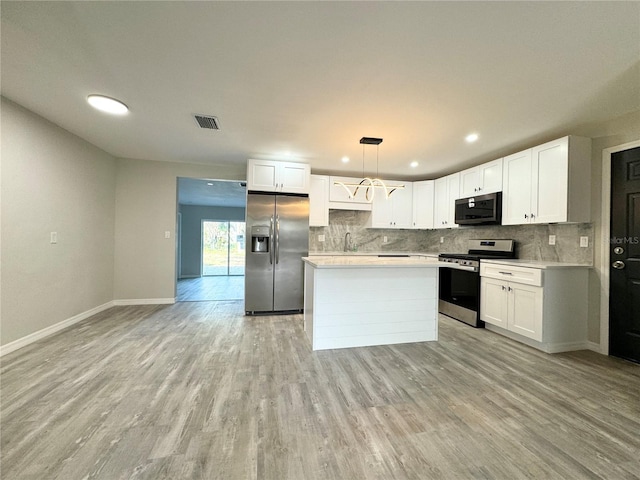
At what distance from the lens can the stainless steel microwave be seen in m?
3.69

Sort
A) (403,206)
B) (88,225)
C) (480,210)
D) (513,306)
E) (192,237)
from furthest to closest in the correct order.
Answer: (192,237) → (403,206) → (480,210) → (88,225) → (513,306)

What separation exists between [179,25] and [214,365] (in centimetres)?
259

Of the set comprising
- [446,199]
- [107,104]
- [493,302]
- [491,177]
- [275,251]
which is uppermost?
[107,104]

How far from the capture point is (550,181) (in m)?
3.03

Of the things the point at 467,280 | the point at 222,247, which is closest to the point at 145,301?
the point at 222,247

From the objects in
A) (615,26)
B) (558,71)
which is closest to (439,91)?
(558,71)

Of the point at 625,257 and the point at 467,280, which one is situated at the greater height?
the point at 625,257

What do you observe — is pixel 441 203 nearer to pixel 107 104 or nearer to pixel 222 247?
pixel 107 104

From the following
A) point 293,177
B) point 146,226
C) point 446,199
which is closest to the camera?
point 293,177

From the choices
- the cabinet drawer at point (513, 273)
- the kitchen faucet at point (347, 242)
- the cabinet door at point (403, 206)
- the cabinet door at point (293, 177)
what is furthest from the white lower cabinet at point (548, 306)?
the cabinet door at point (293, 177)

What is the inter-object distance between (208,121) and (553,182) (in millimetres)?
3881

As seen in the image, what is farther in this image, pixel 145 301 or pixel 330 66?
pixel 145 301

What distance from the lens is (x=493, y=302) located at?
3.40m

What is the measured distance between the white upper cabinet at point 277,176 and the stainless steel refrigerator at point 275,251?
4.5 inches
